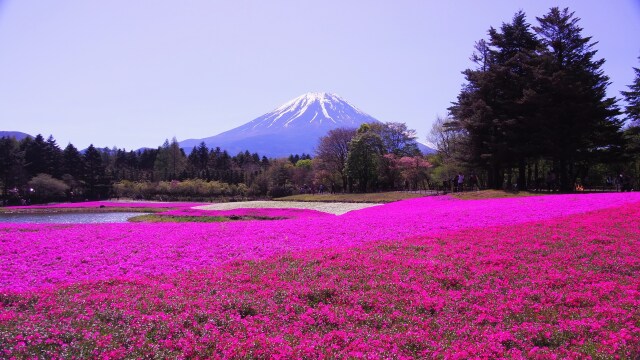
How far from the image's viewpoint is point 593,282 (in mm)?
9891

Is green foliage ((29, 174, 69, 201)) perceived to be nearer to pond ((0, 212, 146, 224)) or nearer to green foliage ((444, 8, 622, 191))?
pond ((0, 212, 146, 224))

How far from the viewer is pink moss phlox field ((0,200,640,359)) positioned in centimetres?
680

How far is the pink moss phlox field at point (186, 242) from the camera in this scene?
12.1m

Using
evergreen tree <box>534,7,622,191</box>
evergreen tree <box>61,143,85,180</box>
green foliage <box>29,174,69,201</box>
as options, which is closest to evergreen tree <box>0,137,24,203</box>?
green foliage <box>29,174,69,201</box>

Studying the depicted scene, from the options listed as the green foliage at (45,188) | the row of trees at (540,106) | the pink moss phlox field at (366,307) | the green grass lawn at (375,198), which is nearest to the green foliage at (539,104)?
the row of trees at (540,106)

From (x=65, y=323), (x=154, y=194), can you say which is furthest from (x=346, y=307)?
(x=154, y=194)

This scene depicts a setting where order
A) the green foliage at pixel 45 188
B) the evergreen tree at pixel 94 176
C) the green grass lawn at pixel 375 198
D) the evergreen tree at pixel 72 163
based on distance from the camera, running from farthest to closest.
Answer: the evergreen tree at pixel 94 176, the evergreen tree at pixel 72 163, the green foliage at pixel 45 188, the green grass lawn at pixel 375 198

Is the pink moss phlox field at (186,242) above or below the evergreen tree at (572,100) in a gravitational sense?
below

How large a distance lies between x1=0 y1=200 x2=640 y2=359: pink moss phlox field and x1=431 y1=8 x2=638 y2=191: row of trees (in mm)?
26495

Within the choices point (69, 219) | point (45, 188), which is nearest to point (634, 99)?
point (69, 219)

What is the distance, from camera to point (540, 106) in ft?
122

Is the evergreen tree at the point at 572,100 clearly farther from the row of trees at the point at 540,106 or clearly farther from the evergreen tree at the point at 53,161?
the evergreen tree at the point at 53,161

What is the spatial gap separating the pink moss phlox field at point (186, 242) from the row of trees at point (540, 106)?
15591 mm

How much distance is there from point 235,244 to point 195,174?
318 feet
